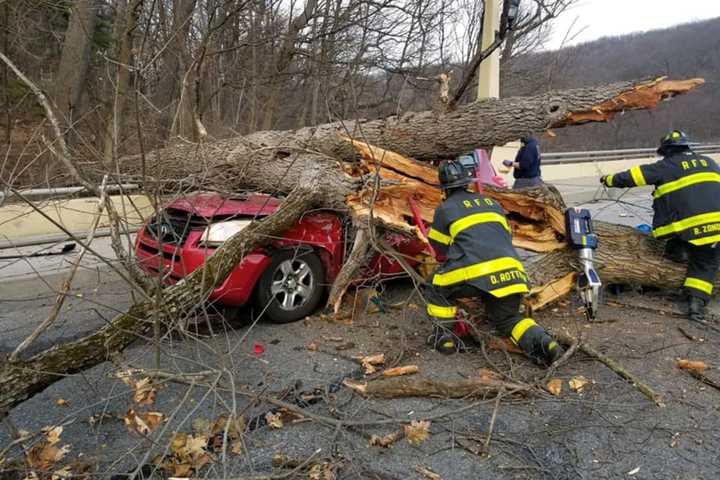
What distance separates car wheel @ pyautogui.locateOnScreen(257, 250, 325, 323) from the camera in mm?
3943

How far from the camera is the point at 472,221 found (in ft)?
11.1

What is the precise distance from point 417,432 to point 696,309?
307 cm

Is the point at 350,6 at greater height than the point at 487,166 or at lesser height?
greater

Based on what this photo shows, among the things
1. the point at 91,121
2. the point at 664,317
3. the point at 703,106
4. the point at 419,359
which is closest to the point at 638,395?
the point at 419,359

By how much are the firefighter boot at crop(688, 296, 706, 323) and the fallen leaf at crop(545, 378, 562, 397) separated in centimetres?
192

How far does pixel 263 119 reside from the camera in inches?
521

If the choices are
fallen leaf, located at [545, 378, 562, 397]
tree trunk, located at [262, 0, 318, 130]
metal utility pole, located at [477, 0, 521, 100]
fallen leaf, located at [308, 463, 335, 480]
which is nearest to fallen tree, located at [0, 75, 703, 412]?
fallen leaf, located at [545, 378, 562, 397]

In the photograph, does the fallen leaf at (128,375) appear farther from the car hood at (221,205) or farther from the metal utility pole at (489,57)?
the metal utility pole at (489,57)

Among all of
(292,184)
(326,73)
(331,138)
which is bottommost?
(292,184)

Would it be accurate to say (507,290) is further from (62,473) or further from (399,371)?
(62,473)

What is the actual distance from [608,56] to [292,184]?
100 feet

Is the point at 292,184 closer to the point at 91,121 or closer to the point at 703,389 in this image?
the point at 703,389

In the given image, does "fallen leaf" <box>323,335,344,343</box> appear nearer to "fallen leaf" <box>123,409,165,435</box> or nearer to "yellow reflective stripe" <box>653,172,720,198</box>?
"fallen leaf" <box>123,409,165,435</box>

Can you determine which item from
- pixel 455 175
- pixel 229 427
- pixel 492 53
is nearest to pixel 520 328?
pixel 455 175
